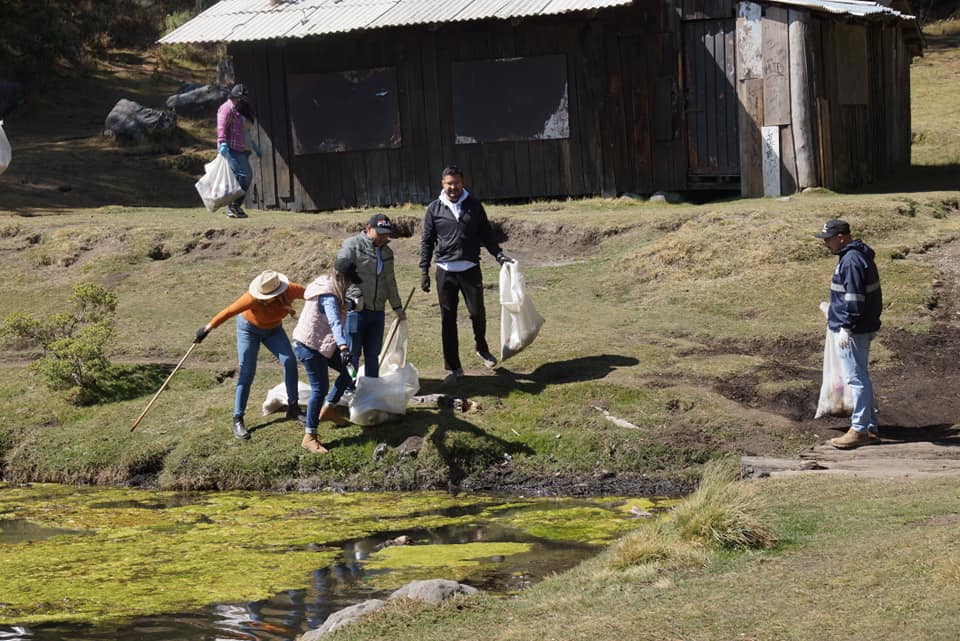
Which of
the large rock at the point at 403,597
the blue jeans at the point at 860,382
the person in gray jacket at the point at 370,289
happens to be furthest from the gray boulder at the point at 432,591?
the person in gray jacket at the point at 370,289

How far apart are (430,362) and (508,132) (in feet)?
28.9

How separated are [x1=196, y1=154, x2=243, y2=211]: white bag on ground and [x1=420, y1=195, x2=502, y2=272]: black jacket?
772 cm

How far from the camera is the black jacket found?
539 inches

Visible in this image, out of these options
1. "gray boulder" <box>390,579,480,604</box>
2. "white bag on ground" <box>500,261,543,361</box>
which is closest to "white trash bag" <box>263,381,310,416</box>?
"white bag on ground" <box>500,261,543,361</box>

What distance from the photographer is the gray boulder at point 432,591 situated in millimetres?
8125

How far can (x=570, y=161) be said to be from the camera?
22828 millimetres

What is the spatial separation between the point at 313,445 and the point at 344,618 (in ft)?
16.2

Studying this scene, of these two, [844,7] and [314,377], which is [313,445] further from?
[844,7]

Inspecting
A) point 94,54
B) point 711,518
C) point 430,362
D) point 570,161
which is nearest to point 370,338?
point 430,362

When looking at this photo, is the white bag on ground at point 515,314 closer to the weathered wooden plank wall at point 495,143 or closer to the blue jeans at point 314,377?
the blue jeans at point 314,377

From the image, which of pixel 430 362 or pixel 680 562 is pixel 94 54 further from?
pixel 680 562

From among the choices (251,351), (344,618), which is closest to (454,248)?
(251,351)

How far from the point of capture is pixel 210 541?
10.9 meters

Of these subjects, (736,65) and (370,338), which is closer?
(370,338)
